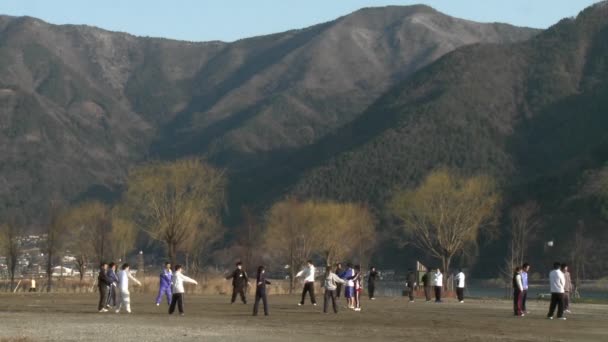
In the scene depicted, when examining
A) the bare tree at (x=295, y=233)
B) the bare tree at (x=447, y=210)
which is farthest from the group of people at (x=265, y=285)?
the bare tree at (x=295, y=233)

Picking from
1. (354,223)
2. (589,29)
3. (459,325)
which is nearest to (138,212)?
(354,223)

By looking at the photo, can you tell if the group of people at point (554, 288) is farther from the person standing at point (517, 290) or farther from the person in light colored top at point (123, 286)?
the person in light colored top at point (123, 286)

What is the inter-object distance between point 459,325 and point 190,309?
11362 millimetres

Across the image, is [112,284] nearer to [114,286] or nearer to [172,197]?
[114,286]

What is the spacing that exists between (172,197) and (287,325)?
4522 cm

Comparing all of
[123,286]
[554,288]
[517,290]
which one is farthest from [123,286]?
[554,288]

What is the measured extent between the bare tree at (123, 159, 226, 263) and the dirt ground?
3152 centimetres

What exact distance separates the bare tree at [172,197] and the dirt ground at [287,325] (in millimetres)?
31517

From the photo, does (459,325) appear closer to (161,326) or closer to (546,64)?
(161,326)

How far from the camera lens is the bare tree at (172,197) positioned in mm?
74062

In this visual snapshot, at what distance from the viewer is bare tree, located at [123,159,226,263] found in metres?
74.1

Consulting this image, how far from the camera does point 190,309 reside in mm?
40531

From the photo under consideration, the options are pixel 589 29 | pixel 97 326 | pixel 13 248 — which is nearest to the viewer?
pixel 97 326

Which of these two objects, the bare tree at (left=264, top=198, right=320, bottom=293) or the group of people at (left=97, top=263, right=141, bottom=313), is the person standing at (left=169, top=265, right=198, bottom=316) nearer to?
the group of people at (left=97, top=263, right=141, bottom=313)
